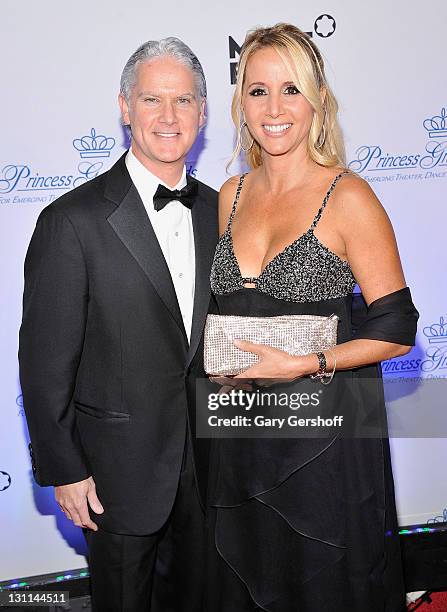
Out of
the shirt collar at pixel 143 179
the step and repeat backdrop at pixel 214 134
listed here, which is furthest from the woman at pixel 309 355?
the step and repeat backdrop at pixel 214 134

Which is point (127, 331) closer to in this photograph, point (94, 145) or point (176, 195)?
point (176, 195)

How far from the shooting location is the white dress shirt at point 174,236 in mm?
2342

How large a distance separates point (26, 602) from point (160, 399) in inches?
57.5

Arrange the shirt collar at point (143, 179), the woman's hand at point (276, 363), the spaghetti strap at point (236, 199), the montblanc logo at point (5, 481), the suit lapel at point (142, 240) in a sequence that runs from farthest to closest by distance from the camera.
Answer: the montblanc logo at point (5, 481) < the spaghetti strap at point (236, 199) < the shirt collar at point (143, 179) < the suit lapel at point (142, 240) < the woman's hand at point (276, 363)

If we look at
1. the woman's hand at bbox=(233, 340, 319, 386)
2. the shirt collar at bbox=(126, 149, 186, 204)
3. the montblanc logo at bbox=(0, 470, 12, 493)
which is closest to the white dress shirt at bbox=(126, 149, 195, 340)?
the shirt collar at bbox=(126, 149, 186, 204)

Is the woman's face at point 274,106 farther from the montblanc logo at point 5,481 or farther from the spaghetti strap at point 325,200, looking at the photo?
the montblanc logo at point 5,481

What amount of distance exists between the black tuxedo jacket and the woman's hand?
0.22 m

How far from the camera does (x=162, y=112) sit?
2350mm

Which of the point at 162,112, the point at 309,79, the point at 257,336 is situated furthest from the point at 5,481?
the point at 309,79

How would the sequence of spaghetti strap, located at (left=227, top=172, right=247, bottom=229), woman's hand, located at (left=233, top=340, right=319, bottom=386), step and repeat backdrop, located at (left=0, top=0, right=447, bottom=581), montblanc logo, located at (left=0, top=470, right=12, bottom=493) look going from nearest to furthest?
woman's hand, located at (left=233, top=340, right=319, bottom=386)
spaghetti strap, located at (left=227, top=172, right=247, bottom=229)
step and repeat backdrop, located at (left=0, top=0, right=447, bottom=581)
montblanc logo, located at (left=0, top=470, right=12, bottom=493)

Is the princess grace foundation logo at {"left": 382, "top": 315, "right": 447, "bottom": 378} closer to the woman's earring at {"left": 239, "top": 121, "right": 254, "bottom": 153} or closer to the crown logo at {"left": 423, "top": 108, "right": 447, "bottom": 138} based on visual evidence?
the crown logo at {"left": 423, "top": 108, "right": 447, "bottom": 138}

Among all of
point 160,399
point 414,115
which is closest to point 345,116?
point 414,115

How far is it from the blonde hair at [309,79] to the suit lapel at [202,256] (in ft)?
0.93

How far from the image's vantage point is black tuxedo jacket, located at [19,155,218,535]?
2217 millimetres
